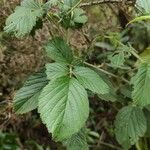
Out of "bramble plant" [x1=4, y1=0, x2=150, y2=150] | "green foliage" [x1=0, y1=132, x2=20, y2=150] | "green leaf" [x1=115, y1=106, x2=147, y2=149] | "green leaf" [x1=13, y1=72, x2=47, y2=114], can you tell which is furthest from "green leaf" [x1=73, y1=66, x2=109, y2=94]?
"green foliage" [x1=0, y1=132, x2=20, y2=150]

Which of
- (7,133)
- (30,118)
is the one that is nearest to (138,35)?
(30,118)

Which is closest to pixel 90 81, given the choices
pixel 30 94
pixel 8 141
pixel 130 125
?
pixel 30 94

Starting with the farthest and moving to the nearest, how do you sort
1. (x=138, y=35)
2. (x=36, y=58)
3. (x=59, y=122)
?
(x=138, y=35) < (x=36, y=58) < (x=59, y=122)

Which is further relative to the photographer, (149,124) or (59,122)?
(149,124)

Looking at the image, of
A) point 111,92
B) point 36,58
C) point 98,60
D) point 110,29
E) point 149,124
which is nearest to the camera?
point 111,92

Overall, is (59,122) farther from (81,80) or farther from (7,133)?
(7,133)

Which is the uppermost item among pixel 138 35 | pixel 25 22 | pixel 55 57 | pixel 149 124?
pixel 25 22

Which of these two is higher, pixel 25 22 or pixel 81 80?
pixel 25 22
